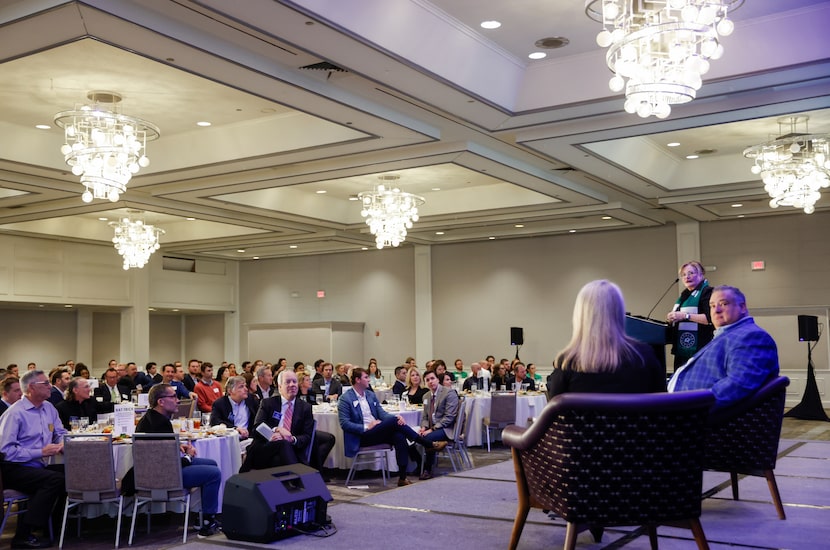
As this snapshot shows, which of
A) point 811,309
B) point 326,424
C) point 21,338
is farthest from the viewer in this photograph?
point 21,338

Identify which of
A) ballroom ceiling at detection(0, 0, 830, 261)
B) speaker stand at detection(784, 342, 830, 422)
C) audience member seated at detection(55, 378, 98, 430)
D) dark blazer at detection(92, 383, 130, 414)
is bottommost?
speaker stand at detection(784, 342, 830, 422)

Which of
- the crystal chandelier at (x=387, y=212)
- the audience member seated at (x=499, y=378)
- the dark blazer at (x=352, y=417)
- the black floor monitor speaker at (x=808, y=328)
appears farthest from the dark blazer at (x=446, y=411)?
the black floor monitor speaker at (x=808, y=328)

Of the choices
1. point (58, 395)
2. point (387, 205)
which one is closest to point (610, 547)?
point (58, 395)

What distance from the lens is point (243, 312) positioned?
22078 millimetres

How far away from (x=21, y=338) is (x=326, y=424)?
12.5 metres

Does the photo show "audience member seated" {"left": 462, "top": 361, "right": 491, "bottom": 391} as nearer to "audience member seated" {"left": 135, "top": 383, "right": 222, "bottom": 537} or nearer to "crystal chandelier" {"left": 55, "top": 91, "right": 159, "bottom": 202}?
"crystal chandelier" {"left": 55, "top": 91, "right": 159, "bottom": 202}

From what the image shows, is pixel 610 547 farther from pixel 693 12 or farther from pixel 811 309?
pixel 811 309

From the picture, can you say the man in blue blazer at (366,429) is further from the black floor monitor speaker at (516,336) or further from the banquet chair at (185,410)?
the black floor monitor speaker at (516,336)

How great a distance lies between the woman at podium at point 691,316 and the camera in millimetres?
5375

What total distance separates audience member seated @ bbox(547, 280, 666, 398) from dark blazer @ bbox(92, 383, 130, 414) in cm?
677

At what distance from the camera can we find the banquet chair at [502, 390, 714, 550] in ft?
10.7

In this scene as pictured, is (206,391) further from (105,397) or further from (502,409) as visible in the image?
(502,409)

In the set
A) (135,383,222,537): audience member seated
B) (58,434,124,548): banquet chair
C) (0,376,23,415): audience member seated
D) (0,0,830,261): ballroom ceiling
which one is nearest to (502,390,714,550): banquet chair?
(135,383,222,537): audience member seated

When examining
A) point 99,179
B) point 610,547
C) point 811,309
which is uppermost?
point 99,179
